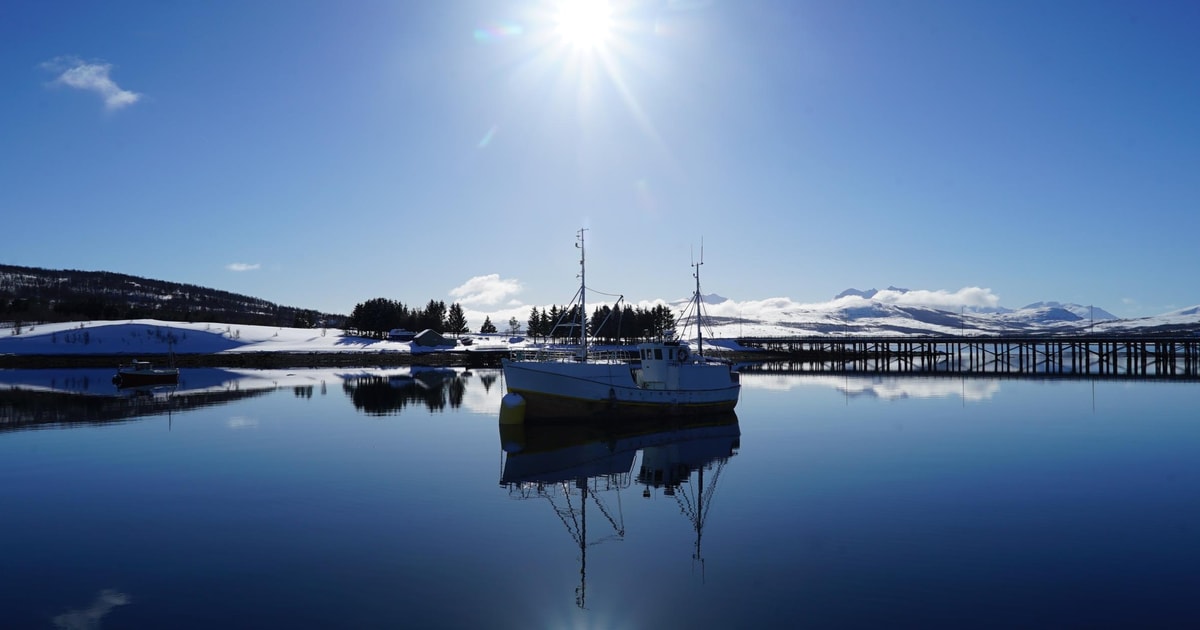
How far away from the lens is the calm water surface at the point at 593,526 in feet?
45.8

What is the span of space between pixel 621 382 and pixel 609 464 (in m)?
12.8

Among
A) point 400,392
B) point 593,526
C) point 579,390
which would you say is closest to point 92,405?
point 400,392

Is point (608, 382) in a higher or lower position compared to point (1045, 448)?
higher

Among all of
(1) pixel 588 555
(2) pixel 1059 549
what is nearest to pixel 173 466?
(1) pixel 588 555

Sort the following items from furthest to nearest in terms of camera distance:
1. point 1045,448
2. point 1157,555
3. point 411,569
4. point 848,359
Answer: point 848,359
point 1045,448
point 1157,555
point 411,569

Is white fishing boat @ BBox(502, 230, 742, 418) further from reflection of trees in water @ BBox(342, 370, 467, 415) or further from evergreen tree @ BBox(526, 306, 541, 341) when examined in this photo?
evergreen tree @ BBox(526, 306, 541, 341)

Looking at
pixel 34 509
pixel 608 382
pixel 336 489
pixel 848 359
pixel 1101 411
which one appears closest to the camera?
pixel 34 509

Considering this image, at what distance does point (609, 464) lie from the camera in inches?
1264

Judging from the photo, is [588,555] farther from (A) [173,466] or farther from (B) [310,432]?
(B) [310,432]

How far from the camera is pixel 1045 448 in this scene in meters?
35.2

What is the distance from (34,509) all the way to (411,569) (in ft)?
46.4

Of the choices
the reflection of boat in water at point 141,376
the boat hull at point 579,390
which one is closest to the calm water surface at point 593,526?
the boat hull at point 579,390

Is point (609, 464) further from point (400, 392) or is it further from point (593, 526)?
point (400, 392)

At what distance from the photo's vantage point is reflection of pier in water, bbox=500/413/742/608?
22.2 m
